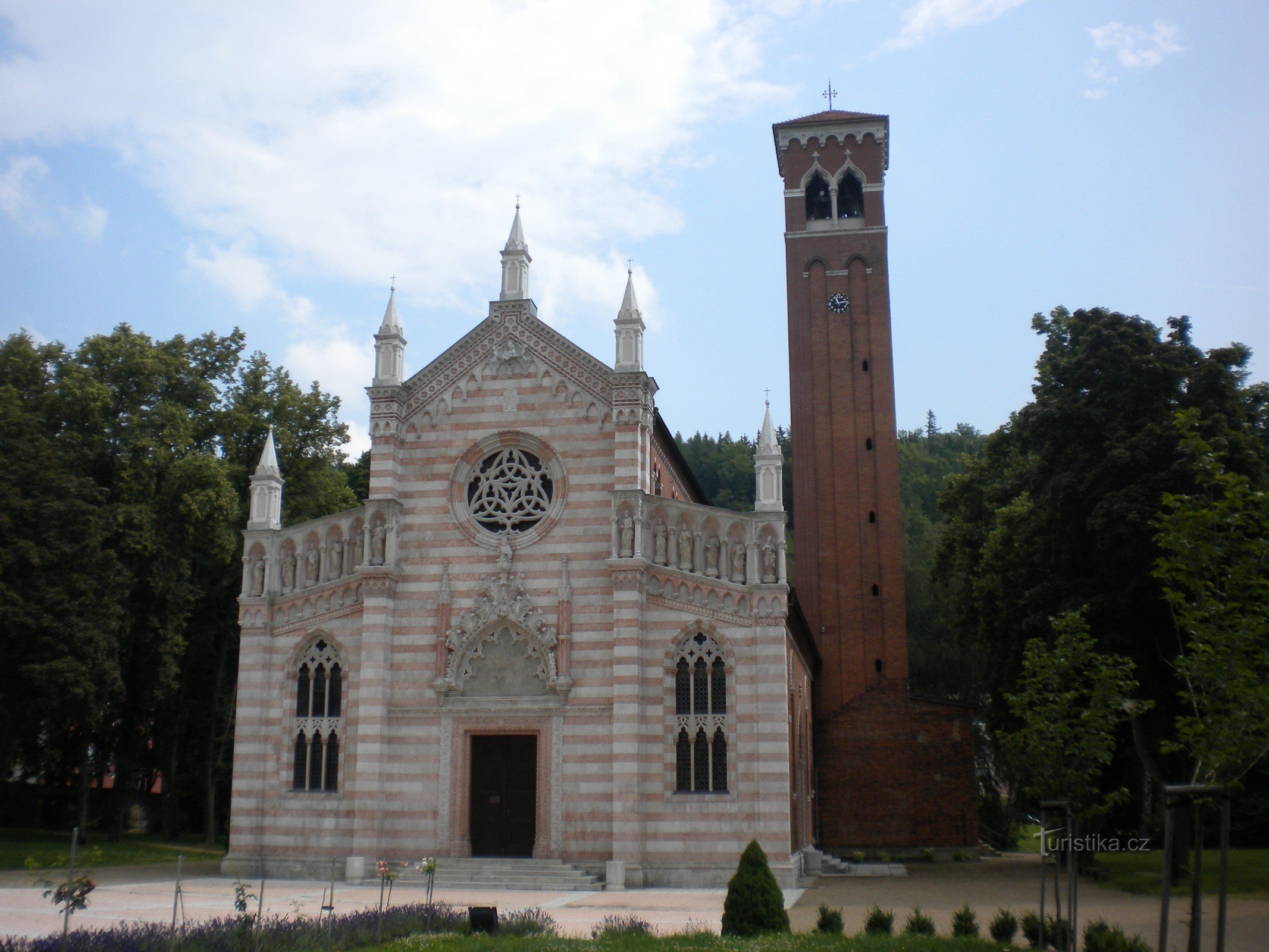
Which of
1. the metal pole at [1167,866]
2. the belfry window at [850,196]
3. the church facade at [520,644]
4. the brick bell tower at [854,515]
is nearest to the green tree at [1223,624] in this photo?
the metal pole at [1167,866]

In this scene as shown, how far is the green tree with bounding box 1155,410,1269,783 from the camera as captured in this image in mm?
13008

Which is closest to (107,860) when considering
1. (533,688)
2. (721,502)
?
(533,688)

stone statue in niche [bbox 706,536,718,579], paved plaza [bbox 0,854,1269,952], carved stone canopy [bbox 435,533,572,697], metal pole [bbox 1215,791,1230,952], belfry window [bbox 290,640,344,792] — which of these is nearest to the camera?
metal pole [bbox 1215,791,1230,952]

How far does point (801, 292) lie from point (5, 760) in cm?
3292

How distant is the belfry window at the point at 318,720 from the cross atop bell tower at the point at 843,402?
56.0 ft

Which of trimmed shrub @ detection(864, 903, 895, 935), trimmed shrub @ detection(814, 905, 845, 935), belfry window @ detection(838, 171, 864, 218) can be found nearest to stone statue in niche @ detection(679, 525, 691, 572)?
trimmed shrub @ detection(814, 905, 845, 935)

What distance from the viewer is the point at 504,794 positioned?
2872cm

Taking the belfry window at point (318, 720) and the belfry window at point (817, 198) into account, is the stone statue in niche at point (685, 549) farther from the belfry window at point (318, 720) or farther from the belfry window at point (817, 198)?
the belfry window at point (817, 198)

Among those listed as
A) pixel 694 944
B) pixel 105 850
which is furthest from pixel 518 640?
pixel 105 850

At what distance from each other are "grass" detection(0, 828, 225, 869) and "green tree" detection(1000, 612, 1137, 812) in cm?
2381

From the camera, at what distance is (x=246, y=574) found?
1235 inches

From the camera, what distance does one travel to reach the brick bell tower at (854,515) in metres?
38.2

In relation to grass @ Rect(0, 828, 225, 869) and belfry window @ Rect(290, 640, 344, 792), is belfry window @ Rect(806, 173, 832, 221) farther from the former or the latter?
grass @ Rect(0, 828, 225, 869)
